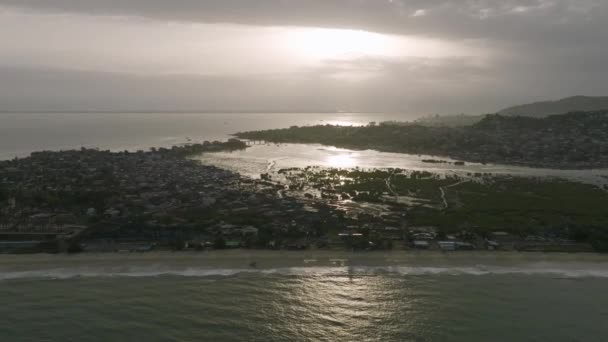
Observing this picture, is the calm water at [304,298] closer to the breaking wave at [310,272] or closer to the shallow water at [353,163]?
the breaking wave at [310,272]

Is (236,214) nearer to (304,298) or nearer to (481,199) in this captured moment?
(304,298)

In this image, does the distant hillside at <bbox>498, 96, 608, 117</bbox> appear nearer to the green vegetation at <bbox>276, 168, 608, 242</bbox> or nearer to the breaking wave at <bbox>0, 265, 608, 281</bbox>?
the green vegetation at <bbox>276, 168, 608, 242</bbox>

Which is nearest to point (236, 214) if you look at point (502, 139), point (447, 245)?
point (447, 245)

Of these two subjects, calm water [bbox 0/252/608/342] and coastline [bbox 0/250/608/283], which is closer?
calm water [bbox 0/252/608/342]

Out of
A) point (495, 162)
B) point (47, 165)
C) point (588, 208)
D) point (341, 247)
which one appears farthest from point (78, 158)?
point (495, 162)

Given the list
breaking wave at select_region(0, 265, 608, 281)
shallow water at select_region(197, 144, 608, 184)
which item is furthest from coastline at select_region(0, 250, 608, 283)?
shallow water at select_region(197, 144, 608, 184)

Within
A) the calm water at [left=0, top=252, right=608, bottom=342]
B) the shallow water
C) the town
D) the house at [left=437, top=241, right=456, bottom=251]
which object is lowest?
the calm water at [left=0, top=252, right=608, bottom=342]

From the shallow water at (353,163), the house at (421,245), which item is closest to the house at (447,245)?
the house at (421,245)
